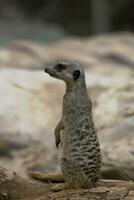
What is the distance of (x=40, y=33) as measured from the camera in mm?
12086

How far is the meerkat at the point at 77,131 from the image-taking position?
3.48 m

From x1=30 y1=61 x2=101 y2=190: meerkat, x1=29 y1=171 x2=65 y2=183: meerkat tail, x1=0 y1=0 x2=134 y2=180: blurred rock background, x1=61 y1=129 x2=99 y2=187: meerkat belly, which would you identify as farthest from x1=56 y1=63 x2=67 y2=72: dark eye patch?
x1=0 y1=0 x2=134 y2=180: blurred rock background

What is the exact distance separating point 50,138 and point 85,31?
25.5 ft

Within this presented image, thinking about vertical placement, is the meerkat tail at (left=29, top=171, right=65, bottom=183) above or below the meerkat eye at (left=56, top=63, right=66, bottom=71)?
below

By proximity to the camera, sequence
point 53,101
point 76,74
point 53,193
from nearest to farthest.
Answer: point 76,74 < point 53,193 < point 53,101

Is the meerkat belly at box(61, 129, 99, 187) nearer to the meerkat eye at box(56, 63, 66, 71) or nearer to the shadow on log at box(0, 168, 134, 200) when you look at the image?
the shadow on log at box(0, 168, 134, 200)

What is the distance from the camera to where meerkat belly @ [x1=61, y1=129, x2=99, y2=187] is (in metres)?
3.48

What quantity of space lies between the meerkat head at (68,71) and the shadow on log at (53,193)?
28.1 inches

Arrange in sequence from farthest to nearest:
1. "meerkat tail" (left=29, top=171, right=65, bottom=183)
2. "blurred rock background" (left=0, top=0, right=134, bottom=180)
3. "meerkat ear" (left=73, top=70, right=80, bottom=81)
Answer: "blurred rock background" (left=0, top=0, right=134, bottom=180) → "meerkat tail" (left=29, top=171, right=65, bottom=183) → "meerkat ear" (left=73, top=70, right=80, bottom=81)

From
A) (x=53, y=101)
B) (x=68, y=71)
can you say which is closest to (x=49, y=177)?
(x=68, y=71)

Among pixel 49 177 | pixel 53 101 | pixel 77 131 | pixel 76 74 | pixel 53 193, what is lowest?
pixel 53 193

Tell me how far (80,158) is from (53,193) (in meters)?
0.36

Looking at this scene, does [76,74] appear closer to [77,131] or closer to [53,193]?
[77,131]

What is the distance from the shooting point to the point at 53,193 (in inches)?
145
